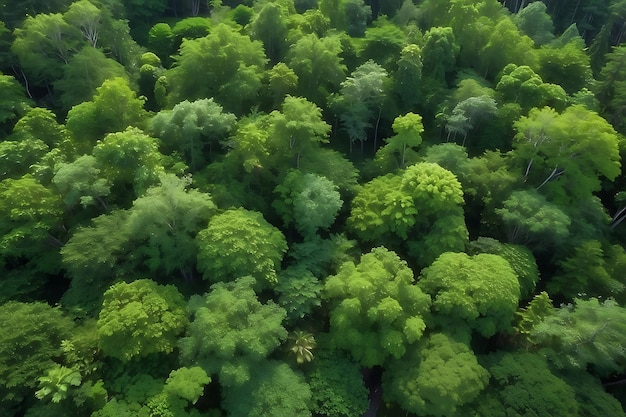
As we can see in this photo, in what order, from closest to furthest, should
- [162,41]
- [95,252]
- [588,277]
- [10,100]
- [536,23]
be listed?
1. [95,252]
2. [588,277]
3. [10,100]
4. [162,41]
5. [536,23]

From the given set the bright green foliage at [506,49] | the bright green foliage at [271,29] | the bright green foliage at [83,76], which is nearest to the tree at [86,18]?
the bright green foliage at [83,76]

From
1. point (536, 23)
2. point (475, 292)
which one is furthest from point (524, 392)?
point (536, 23)

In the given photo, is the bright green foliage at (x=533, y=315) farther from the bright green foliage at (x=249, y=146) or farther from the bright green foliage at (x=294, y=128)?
the bright green foliage at (x=249, y=146)

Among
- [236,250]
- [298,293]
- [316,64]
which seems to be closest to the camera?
[236,250]

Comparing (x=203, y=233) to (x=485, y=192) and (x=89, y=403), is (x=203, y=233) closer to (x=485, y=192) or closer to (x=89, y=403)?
(x=89, y=403)

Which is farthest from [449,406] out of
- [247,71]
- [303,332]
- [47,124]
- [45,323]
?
[47,124]

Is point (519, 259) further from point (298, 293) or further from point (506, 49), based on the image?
point (506, 49)

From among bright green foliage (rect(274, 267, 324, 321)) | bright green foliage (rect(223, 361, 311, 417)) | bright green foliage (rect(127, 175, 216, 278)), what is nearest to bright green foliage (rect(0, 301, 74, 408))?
bright green foliage (rect(127, 175, 216, 278))

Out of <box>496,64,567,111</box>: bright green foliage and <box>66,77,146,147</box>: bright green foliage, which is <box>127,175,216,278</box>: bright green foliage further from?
<box>496,64,567,111</box>: bright green foliage
